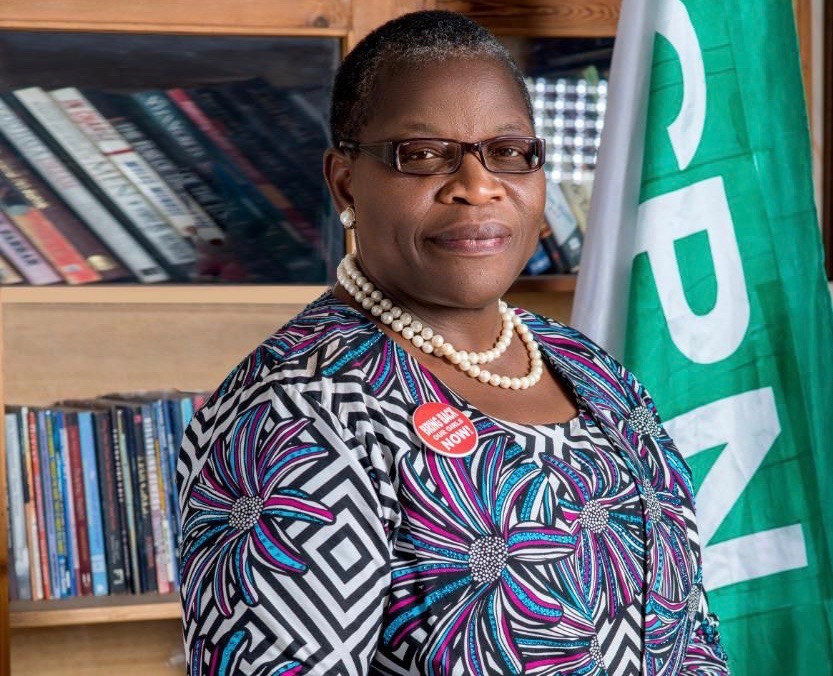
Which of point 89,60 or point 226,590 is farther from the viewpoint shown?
point 89,60

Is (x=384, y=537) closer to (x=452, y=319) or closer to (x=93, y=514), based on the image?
(x=452, y=319)

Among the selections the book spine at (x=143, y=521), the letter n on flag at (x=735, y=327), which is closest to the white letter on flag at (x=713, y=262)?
the letter n on flag at (x=735, y=327)

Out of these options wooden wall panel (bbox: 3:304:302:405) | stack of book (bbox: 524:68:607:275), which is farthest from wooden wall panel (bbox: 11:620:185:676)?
stack of book (bbox: 524:68:607:275)

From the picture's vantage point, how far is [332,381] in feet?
3.16

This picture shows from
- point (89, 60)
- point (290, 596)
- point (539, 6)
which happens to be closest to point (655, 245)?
point (539, 6)

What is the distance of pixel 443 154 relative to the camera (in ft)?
3.41

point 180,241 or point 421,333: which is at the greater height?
point 180,241

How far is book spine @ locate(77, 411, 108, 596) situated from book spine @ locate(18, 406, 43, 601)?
0.25ft

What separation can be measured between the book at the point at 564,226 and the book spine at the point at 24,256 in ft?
2.80

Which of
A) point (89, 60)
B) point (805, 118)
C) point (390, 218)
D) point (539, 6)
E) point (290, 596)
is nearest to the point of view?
point (290, 596)

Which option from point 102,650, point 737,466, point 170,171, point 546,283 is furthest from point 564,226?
point 102,650

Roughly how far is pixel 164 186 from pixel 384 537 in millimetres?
1047

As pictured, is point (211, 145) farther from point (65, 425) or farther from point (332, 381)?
point (332, 381)

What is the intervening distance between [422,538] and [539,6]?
1.30 metres
